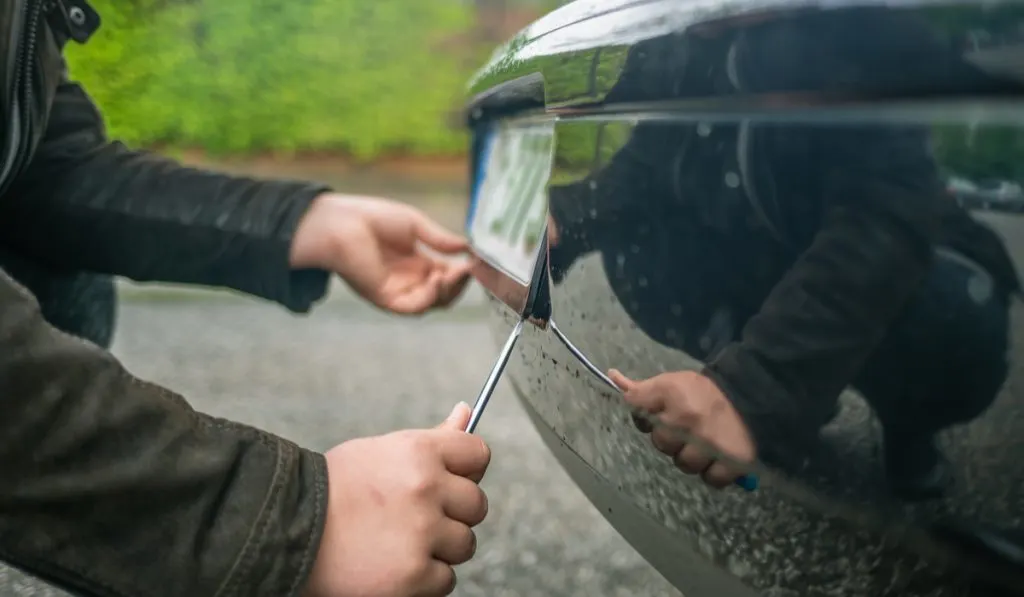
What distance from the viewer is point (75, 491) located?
1.55 feet

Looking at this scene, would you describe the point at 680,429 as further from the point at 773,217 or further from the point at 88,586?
the point at 88,586

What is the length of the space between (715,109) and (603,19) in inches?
4.5

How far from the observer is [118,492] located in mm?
479

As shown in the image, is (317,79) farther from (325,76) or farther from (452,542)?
(452,542)

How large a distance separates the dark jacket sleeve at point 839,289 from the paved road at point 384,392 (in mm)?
492

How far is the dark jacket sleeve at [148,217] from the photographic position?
0.98 metres

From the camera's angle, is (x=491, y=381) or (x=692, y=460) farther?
(x=491, y=381)

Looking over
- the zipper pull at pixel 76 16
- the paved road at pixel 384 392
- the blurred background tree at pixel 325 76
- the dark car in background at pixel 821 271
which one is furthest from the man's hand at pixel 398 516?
the blurred background tree at pixel 325 76

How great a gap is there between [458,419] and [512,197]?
32 cm

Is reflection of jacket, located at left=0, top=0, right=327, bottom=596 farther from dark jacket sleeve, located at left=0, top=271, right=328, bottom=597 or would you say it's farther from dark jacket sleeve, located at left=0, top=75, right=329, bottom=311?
dark jacket sleeve, located at left=0, top=75, right=329, bottom=311

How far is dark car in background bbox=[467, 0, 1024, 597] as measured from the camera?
34 cm

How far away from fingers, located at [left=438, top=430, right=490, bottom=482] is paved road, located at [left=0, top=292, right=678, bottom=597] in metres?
0.30

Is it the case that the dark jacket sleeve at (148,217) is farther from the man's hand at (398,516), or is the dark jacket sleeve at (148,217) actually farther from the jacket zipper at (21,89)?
the man's hand at (398,516)

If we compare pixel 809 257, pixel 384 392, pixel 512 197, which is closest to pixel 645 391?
pixel 809 257
